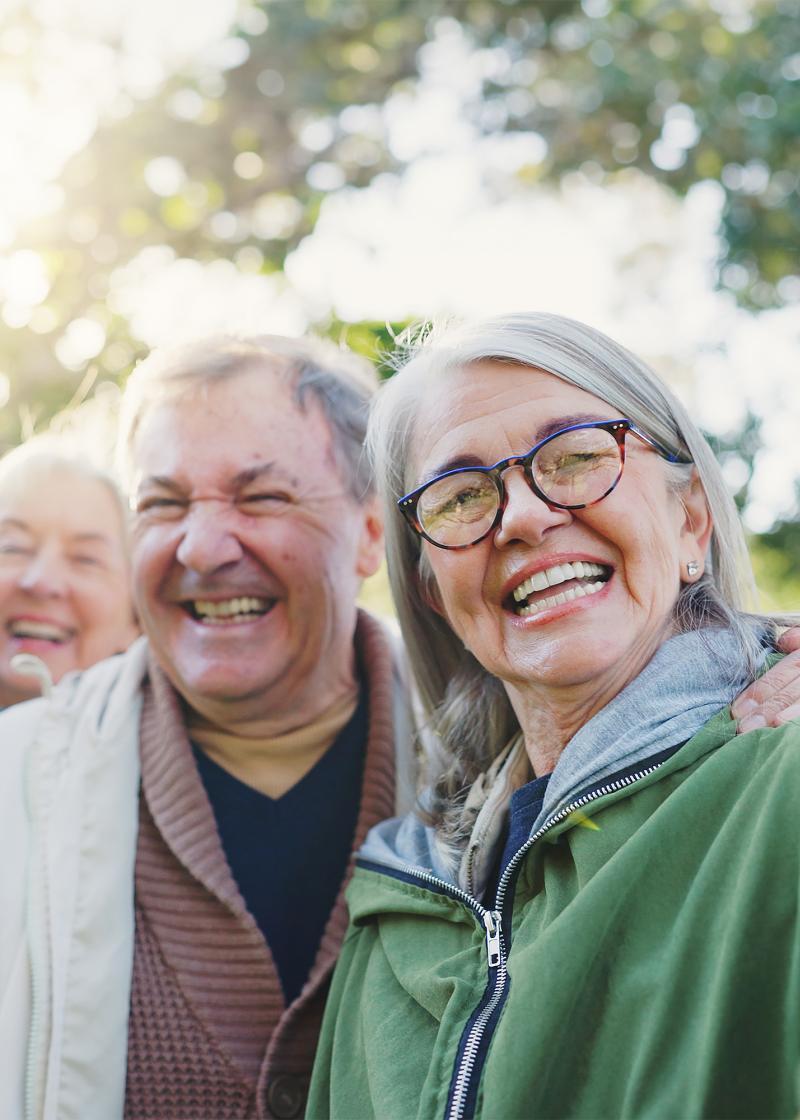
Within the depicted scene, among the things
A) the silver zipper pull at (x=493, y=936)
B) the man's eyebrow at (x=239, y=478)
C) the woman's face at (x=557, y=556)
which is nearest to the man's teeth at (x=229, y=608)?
the man's eyebrow at (x=239, y=478)

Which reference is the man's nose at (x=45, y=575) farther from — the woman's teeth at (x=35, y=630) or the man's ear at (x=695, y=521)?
the man's ear at (x=695, y=521)

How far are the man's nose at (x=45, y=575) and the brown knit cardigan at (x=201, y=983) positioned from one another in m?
0.84

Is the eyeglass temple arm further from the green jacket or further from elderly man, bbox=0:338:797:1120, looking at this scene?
elderly man, bbox=0:338:797:1120

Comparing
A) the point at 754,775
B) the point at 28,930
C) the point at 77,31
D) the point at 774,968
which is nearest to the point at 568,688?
the point at 754,775

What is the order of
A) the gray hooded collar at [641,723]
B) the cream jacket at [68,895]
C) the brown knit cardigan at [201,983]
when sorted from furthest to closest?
1. the brown knit cardigan at [201,983]
2. the cream jacket at [68,895]
3. the gray hooded collar at [641,723]

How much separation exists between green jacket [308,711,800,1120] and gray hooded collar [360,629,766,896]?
0.04m

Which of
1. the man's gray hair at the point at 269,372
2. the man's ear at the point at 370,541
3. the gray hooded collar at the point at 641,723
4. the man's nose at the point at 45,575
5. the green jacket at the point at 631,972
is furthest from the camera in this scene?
the man's nose at the point at 45,575

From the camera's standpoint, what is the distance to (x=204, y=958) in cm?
239

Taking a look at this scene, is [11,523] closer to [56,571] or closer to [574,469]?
[56,571]

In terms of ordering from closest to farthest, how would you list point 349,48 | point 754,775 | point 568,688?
1. point 754,775
2. point 568,688
3. point 349,48

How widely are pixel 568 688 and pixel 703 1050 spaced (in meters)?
0.66

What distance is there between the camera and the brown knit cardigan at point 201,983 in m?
2.28

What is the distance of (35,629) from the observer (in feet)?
10.8

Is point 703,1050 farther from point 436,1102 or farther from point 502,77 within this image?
point 502,77
